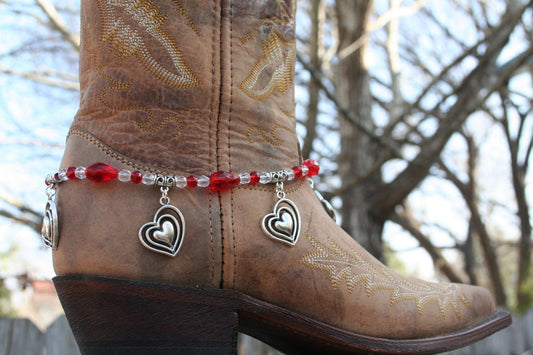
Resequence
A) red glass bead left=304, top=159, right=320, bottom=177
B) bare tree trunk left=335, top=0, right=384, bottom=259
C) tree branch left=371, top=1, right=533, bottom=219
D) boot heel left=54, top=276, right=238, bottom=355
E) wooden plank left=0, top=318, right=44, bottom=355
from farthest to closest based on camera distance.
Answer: bare tree trunk left=335, top=0, right=384, bottom=259 → tree branch left=371, top=1, right=533, bottom=219 → wooden plank left=0, top=318, right=44, bottom=355 → red glass bead left=304, top=159, right=320, bottom=177 → boot heel left=54, top=276, right=238, bottom=355

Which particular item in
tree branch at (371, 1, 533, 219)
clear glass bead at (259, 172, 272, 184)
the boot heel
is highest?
tree branch at (371, 1, 533, 219)

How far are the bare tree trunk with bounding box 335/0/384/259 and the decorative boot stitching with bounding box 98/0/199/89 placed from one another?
9.55 feet

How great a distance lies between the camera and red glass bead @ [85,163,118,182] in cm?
87

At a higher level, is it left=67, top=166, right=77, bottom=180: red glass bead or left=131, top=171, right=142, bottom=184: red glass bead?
left=67, top=166, right=77, bottom=180: red glass bead

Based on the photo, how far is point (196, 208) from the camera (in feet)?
2.96

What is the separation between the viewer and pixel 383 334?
1018mm

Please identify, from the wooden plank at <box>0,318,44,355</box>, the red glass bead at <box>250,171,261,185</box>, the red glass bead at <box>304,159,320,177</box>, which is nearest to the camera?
the red glass bead at <box>250,171,261,185</box>

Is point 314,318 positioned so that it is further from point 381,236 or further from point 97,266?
point 381,236

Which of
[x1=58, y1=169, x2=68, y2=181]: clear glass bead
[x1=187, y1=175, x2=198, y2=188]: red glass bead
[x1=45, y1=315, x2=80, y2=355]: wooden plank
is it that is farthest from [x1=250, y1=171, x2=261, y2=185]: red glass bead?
[x1=45, y1=315, x2=80, y2=355]: wooden plank

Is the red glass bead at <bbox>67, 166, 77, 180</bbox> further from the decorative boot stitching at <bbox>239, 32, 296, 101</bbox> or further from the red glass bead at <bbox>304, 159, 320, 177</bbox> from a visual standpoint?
the red glass bead at <bbox>304, 159, 320, 177</bbox>

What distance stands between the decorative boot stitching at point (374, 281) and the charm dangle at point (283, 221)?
0.15 feet

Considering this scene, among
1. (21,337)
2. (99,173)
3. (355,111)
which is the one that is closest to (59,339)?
(21,337)

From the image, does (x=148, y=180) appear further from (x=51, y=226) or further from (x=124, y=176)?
(x=51, y=226)

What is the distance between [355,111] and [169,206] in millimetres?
3248
